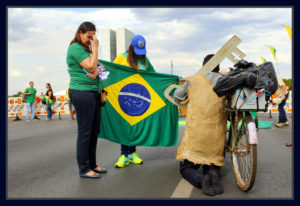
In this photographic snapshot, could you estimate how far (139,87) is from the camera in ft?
15.2

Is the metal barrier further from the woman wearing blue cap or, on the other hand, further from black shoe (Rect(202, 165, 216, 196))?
black shoe (Rect(202, 165, 216, 196))

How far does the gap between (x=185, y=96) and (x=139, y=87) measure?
1.09m

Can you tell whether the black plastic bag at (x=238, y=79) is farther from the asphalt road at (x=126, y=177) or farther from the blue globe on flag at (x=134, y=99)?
the blue globe on flag at (x=134, y=99)

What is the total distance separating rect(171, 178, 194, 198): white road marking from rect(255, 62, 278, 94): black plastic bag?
58.1 inches

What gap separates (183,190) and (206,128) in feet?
2.72

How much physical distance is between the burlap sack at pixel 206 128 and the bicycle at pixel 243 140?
15 centimetres

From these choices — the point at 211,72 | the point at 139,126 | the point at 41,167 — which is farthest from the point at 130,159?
the point at 211,72

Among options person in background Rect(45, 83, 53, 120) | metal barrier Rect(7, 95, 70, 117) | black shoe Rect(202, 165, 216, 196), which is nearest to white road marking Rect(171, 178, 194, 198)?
black shoe Rect(202, 165, 216, 196)

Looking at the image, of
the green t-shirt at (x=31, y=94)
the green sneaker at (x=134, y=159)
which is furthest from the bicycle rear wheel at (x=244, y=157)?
the green t-shirt at (x=31, y=94)

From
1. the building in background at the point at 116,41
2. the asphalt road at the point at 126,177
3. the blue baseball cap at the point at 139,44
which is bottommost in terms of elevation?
the asphalt road at the point at 126,177

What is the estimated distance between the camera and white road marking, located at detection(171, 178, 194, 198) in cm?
316

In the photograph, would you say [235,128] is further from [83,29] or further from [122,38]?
[122,38]

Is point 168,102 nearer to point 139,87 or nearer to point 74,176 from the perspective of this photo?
point 139,87

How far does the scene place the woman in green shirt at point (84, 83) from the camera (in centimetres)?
366
